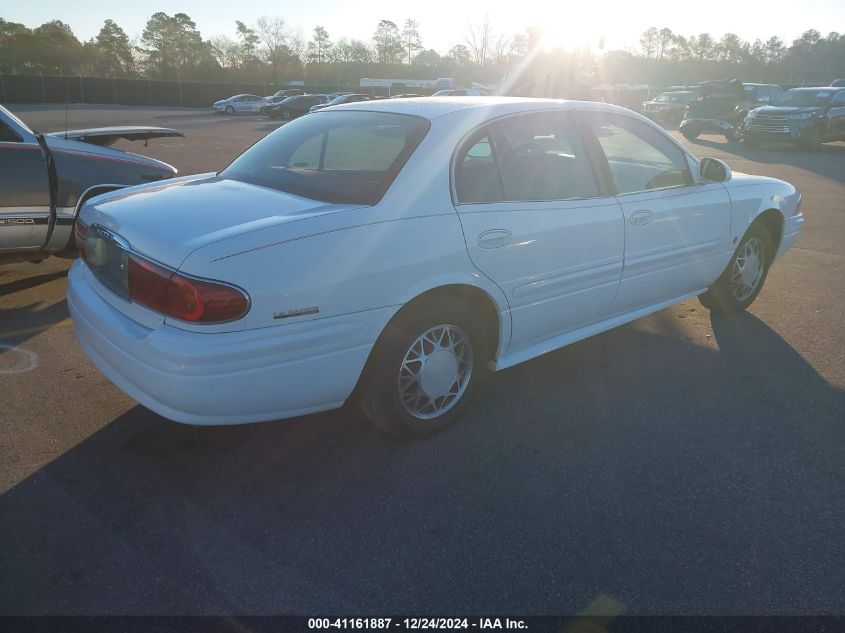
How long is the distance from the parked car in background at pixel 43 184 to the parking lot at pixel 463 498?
3.70 feet

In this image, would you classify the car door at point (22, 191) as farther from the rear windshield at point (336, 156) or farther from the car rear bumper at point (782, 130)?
the car rear bumper at point (782, 130)

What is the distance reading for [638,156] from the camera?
4.71 metres

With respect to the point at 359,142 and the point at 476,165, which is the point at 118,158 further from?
the point at 476,165

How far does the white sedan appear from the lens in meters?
2.70

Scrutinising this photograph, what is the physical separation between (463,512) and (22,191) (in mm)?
4343

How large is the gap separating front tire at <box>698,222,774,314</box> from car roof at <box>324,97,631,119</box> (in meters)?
1.83

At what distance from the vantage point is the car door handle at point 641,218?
13.3 ft

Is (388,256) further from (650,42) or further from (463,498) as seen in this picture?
(650,42)

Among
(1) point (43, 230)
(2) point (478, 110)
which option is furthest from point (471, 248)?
(1) point (43, 230)

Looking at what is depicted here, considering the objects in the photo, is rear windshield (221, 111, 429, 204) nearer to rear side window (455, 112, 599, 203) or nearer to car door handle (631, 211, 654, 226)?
rear side window (455, 112, 599, 203)

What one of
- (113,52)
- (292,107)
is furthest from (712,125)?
(113,52)

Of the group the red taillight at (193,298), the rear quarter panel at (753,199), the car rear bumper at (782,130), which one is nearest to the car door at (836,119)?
the car rear bumper at (782,130)

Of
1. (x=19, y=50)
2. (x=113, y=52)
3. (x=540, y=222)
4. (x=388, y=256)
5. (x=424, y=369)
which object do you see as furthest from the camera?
(x=113, y=52)

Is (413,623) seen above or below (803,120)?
below
